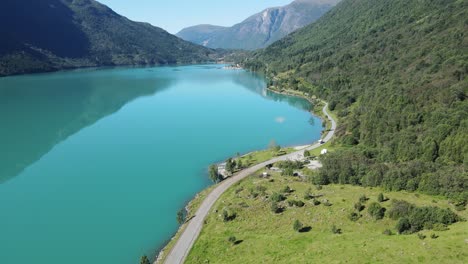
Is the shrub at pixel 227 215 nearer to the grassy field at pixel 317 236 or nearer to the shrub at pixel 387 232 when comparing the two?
the grassy field at pixel 317 236

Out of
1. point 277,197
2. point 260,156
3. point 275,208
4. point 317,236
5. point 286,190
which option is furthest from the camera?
point 260,156

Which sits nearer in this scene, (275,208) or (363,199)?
(363,199)

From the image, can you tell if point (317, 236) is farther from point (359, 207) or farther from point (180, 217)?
point (180, 217)

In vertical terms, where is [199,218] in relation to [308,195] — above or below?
below

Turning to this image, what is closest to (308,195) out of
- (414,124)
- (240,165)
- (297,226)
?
(297,226)

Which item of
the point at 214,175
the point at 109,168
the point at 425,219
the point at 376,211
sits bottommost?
the point at 109,168

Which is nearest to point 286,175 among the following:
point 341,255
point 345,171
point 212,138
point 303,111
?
point 345,171

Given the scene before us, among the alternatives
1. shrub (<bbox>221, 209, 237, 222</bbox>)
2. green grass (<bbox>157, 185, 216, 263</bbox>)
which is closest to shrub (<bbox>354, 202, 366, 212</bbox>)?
shrub (<bbox>221, 209, 237, 222</bbox>)
